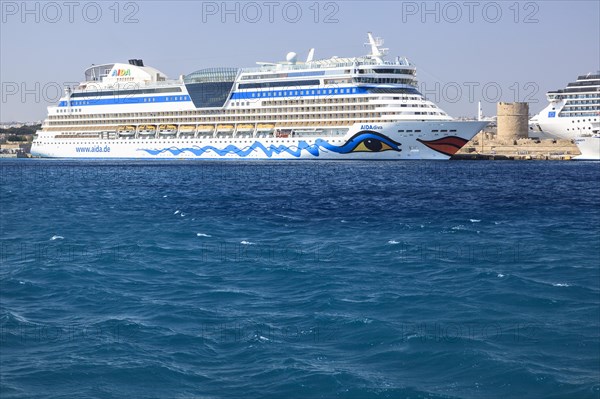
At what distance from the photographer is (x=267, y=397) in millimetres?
12859

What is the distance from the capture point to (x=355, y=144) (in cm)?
7950

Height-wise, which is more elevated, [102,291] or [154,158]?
[154,158]

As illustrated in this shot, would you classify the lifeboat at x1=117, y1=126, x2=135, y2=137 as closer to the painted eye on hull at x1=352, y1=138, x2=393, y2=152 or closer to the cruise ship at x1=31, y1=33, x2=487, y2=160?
the cruise ship at x1=31, y1=33, x2=487, y2=160

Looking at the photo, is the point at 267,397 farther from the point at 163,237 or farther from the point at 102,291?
the point at 163,237

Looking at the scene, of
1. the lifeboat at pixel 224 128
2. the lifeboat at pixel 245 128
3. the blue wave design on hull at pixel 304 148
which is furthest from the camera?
the lifeboat at pixel 224 128

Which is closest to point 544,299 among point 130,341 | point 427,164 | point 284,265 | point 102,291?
point 284,265

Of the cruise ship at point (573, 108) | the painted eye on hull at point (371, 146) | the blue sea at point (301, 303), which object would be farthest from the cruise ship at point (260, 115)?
the blue sea at point (301, 303)

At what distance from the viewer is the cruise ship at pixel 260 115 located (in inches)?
3118

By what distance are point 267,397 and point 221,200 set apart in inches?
1133

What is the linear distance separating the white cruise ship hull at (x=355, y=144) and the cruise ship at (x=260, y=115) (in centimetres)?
10

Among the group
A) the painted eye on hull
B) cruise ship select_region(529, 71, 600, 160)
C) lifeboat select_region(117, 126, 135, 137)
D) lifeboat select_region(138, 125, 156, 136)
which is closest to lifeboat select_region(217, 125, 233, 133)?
lifeboat select_region(138, 125, 156, 136)

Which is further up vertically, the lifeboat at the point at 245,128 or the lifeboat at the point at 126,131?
the lifeboat at the point at 126,131

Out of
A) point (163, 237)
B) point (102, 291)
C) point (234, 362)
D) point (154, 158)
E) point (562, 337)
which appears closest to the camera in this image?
point (234, 362)

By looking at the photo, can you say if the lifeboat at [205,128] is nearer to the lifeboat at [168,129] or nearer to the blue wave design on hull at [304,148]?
the blue wave design on hull at [304,148]
